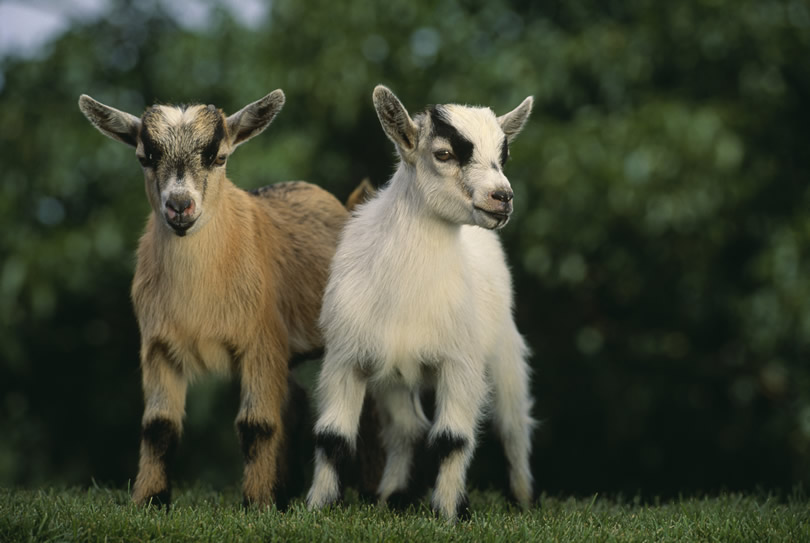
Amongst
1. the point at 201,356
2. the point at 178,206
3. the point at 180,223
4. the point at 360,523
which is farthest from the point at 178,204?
the point at 360,523

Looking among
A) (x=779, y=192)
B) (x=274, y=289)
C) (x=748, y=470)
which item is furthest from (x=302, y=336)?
(x=748, y=470)

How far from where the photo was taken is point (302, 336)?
730 centimetres

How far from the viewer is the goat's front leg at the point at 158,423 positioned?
22.2ft

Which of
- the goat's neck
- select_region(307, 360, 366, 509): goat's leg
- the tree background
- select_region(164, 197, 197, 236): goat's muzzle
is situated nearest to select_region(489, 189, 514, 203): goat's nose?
the goat's neck

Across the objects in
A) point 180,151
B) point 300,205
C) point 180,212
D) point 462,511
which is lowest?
point 462,511

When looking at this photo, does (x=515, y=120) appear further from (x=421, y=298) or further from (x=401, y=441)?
(x=401, y=441)

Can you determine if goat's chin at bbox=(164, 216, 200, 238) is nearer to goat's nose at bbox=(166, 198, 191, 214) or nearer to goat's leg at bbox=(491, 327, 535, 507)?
goat's nose at bbox=(166, 198, 191, 214)

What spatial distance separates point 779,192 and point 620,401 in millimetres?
3094

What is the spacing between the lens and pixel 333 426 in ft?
21.3

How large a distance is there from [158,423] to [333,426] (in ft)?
3.66

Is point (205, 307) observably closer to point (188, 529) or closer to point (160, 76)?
point (188, 529)

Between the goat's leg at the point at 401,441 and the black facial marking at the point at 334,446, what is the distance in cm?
75

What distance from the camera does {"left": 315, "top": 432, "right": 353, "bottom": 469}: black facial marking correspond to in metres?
6.50

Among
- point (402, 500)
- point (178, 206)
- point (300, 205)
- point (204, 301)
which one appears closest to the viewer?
point (178, 206)
